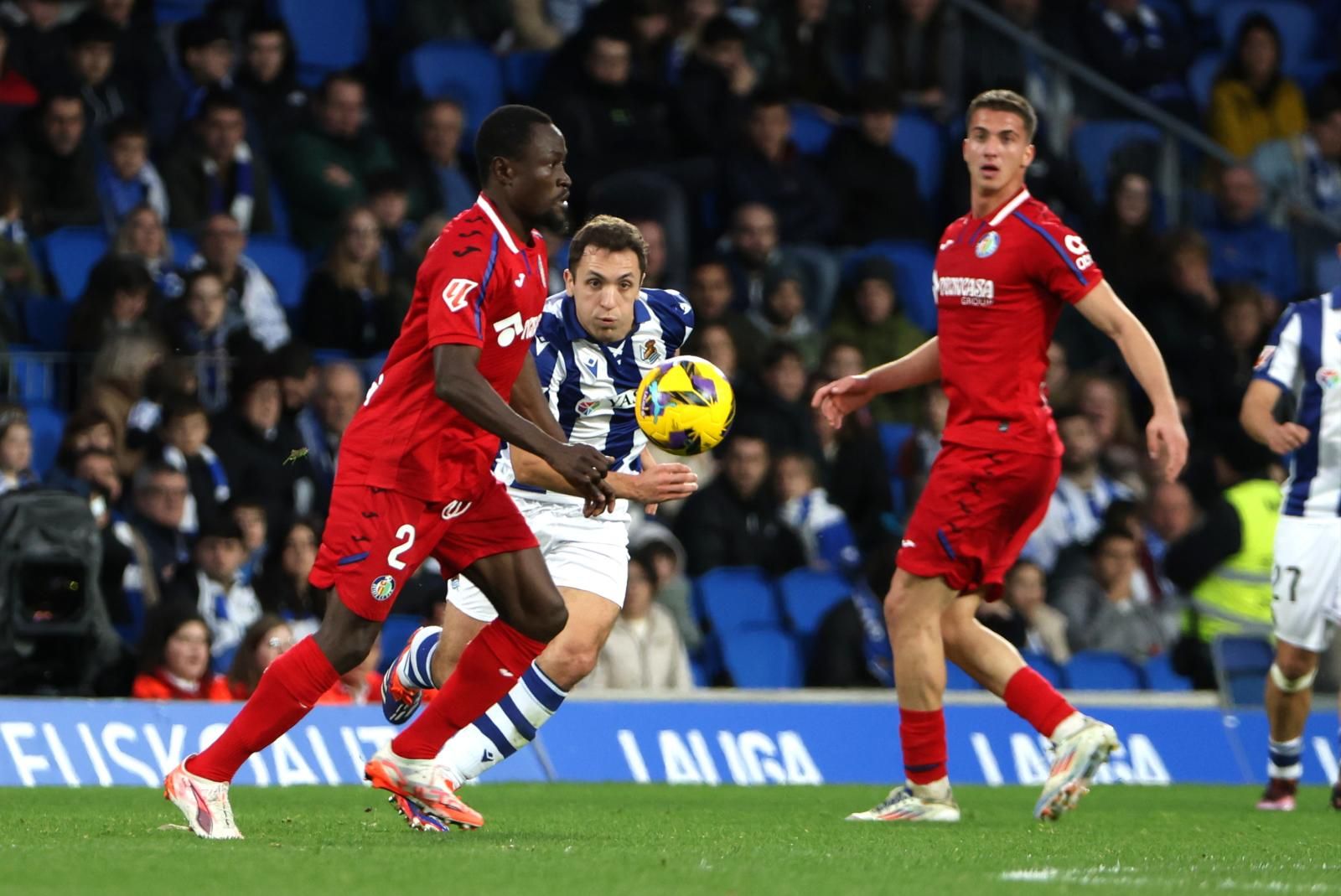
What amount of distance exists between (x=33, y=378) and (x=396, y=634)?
262 cm

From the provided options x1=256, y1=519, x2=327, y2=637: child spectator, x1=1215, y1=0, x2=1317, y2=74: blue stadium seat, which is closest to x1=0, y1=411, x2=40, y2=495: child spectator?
x1=256, y1=519, x2=327, y2=637: child spectator

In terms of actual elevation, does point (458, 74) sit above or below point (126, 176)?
above

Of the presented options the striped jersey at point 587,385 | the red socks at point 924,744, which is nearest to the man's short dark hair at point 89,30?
the striped jersey at point 587,385

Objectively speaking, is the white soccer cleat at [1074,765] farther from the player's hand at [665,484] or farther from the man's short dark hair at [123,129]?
the man's short dark hair at [123,129]

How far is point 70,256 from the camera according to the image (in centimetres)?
1391

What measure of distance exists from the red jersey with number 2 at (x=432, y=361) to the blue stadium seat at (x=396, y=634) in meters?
5.35

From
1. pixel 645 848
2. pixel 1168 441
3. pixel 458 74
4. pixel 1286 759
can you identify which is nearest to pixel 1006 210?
pixel 1168 441

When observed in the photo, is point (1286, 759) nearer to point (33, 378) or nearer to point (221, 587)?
point (221, 587)

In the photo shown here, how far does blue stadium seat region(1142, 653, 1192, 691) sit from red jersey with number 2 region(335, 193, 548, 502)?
25.4 ft

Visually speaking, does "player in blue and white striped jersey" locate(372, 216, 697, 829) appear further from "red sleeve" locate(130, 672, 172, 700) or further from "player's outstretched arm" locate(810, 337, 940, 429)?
"red sleeve" locate(130, 672, 172, 700)

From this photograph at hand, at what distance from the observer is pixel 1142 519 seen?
50.1 ft

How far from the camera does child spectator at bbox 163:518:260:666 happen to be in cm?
1205

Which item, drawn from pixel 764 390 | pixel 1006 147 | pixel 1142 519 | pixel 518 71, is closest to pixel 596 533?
pixel 1006 147

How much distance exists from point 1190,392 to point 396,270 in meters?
5.75
